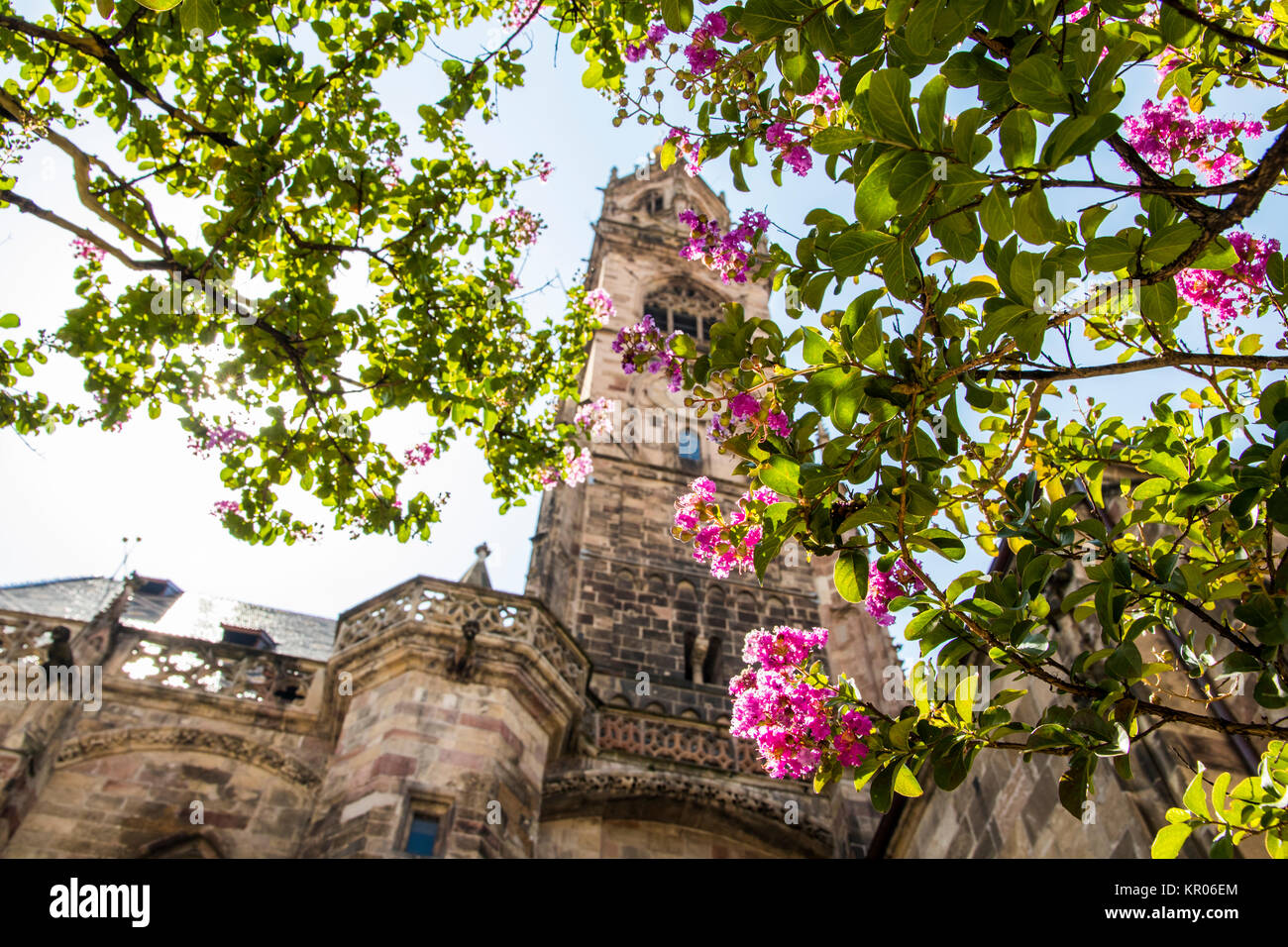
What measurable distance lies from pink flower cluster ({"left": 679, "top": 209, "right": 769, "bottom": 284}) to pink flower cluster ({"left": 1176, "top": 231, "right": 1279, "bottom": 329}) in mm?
1928

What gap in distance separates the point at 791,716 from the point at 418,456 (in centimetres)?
521

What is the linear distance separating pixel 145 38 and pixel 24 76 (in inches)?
43.6

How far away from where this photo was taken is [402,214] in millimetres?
7922

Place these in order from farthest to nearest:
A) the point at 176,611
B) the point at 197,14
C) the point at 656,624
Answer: the point at 176,611, the point at 656,624, the point at 197,14

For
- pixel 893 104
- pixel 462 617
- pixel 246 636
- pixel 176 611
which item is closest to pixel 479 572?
pixel 462 617

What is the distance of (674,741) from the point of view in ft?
37.2

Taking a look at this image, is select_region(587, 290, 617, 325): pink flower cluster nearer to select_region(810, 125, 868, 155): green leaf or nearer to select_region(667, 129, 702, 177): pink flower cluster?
select_region(667, 129, 702, 177): pink flower cluster

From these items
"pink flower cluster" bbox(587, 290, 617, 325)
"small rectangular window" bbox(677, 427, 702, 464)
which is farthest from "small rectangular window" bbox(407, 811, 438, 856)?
"small rectangular window" bbox(677, 427, 702, 464)

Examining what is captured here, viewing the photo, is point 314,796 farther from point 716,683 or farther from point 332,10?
point 332,10

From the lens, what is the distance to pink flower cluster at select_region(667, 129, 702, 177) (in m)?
4.56

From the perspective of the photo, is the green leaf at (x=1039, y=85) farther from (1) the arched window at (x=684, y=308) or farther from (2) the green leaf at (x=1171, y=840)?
(1) the arched window at (x=684, y=308)

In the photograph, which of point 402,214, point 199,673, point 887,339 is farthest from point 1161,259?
point 199,673

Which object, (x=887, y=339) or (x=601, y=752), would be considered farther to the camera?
(x=601, y=752)

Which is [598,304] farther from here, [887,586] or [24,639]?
[24,639]
